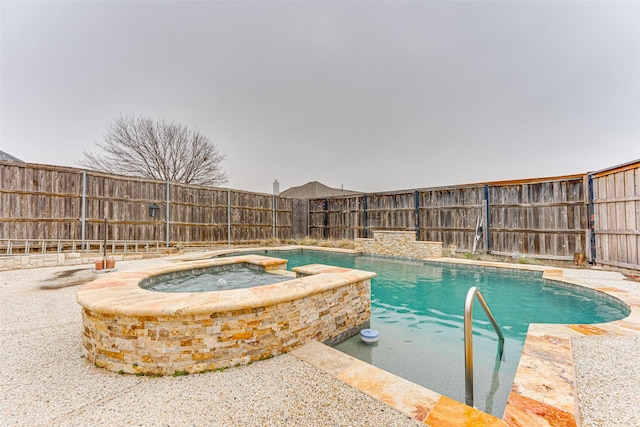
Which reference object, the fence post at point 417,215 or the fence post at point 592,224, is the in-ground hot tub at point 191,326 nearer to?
the fence post at point 592,224

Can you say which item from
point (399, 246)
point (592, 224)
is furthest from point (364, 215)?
point (592, 224)

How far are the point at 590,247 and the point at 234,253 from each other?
35.8 feet

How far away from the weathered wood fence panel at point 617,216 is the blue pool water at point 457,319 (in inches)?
72.4

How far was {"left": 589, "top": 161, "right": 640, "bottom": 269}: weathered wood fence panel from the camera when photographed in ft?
17.5

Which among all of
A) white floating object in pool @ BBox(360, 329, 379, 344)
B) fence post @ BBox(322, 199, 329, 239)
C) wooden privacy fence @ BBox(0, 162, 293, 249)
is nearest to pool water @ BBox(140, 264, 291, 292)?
white floating object in pool @ BBox(360, 329, 379, 344)

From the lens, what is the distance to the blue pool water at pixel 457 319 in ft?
7.67

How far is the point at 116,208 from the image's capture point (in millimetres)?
8219

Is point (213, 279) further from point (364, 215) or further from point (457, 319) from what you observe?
point (364, 215)

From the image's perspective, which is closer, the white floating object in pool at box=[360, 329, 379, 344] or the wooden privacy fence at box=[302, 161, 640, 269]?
the white floating object in pool at box=[360, 329, 379, 344]

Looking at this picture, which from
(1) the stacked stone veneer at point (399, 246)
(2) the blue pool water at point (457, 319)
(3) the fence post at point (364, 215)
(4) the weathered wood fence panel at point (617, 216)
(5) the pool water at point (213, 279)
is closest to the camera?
(2) the blue pool water at point (457, 319)

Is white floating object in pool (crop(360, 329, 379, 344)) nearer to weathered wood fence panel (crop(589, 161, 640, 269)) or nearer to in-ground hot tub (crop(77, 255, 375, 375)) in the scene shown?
in-ground hot tub (crop(77, 255, 375, 375))

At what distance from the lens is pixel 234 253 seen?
31.5 feet

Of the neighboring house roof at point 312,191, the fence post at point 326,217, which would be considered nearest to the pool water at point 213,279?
the fence post at point 326,217

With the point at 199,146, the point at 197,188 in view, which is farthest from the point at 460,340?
the point at 199,146
